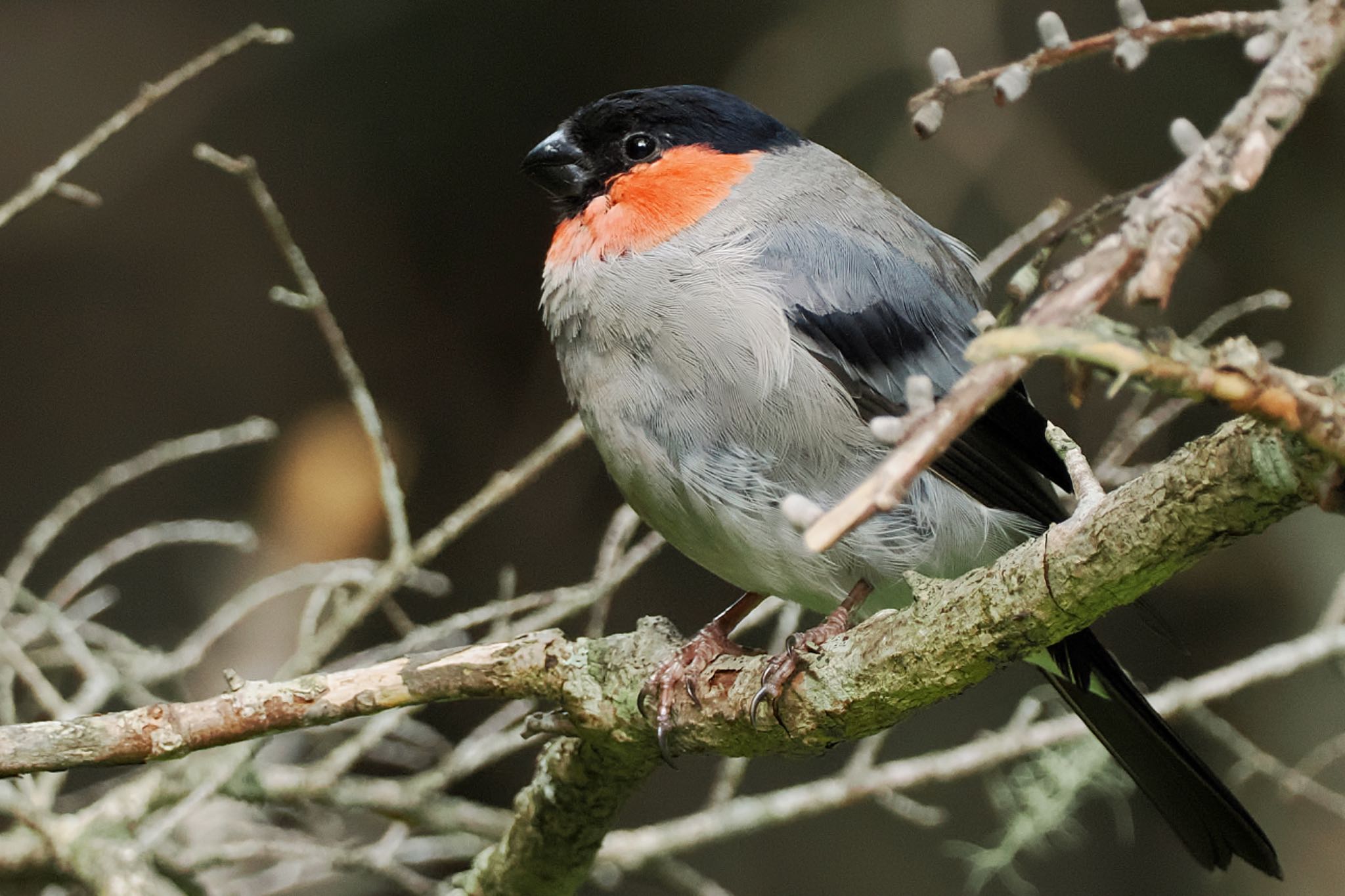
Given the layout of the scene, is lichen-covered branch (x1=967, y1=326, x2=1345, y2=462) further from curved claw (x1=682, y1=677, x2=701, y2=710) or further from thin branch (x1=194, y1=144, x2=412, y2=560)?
thin branch (x1=194, y1=144, x2=412, y2=560)

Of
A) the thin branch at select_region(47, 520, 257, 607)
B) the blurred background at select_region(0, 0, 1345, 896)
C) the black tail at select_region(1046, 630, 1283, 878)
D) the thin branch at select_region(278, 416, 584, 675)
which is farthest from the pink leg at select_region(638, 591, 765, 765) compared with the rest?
the blurred background at select_region(0, 0, 1345, 896)

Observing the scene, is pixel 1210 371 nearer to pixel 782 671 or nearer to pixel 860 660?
pixel 860 660

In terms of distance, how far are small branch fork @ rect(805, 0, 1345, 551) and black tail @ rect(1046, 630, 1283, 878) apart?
3.83 ft

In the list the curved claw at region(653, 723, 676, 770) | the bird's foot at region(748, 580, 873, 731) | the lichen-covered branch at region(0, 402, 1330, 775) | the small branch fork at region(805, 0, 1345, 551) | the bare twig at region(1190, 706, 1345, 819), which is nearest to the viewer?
the small branch fork at region(805, 0, 1345, 551)

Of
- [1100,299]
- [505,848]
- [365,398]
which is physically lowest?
[505,848]

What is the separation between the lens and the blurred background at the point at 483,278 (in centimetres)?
341

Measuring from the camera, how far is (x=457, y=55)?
355cm

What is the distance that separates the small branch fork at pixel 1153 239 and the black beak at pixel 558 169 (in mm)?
1528

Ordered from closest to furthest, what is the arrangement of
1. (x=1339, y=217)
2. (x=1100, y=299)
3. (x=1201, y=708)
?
(x=1100, y=299) < (x=1201, y=708) < (x=1339, y=217)

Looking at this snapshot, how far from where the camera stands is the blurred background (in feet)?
11.2

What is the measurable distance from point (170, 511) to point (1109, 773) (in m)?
2.52

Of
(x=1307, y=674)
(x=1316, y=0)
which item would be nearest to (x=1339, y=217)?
(x=1307, y=674)

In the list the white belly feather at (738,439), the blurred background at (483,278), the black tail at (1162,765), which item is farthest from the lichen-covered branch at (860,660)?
the blurred background at (483,278)

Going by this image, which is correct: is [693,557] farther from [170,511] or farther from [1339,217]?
[1339,217]
